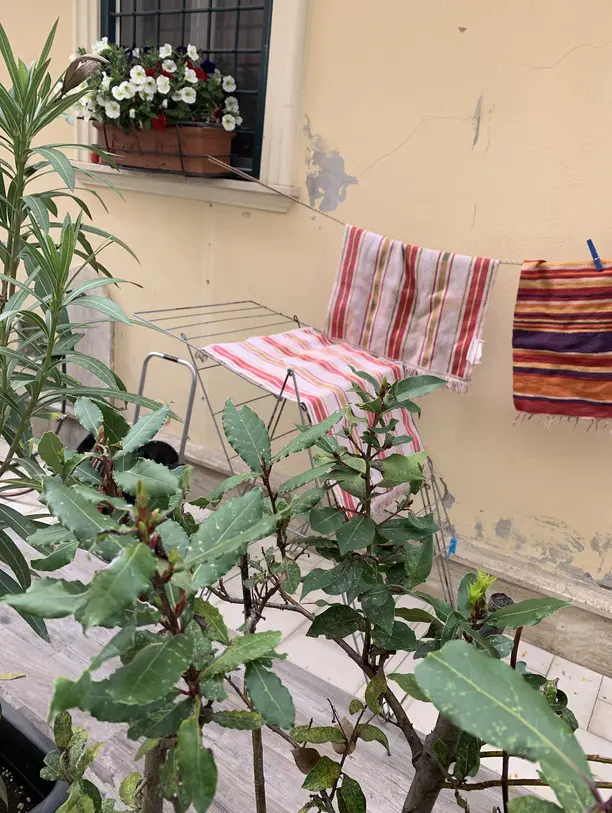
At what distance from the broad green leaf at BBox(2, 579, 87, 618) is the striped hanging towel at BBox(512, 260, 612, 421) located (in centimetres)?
151

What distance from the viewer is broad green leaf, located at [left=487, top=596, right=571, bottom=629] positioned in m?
0.47

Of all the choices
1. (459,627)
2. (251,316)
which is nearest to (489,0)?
(251,316)

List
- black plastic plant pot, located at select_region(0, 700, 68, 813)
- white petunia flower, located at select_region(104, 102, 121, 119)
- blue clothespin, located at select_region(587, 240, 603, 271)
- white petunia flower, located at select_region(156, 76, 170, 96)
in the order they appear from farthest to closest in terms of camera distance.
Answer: white petunia flower, located at select_region(104, 102, 121, 119), white petunia flower, located at select_region(156, 76, 170, 96), blue clothespin, located at select_region(587, 240, 603, 271), black plastic plant pot, located at select_region(0, 700, 68, 813)

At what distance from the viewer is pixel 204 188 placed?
7.61 ft

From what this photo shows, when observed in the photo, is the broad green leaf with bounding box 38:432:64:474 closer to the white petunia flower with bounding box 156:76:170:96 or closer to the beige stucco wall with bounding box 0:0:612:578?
the beige stucco wall with bounding box 0:0:612:578

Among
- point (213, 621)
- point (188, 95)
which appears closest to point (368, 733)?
point (213, 621)

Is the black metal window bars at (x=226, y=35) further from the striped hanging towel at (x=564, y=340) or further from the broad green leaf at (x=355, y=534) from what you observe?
the broad green leaf at (x=355, y=534)

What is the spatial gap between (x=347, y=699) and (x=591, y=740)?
2.27 feet

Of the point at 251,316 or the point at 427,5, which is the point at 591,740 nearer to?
the point at 251,316

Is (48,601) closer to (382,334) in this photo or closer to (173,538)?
(173,538)

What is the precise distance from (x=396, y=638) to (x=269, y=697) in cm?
23

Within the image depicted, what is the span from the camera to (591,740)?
62.2 inches


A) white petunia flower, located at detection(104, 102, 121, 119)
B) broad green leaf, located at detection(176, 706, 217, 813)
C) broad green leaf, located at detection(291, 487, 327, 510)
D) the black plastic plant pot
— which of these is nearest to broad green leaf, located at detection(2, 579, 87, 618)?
broad green leaf, located at detection(176, 706, 217, 813)

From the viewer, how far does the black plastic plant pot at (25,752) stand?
34.2 inches
